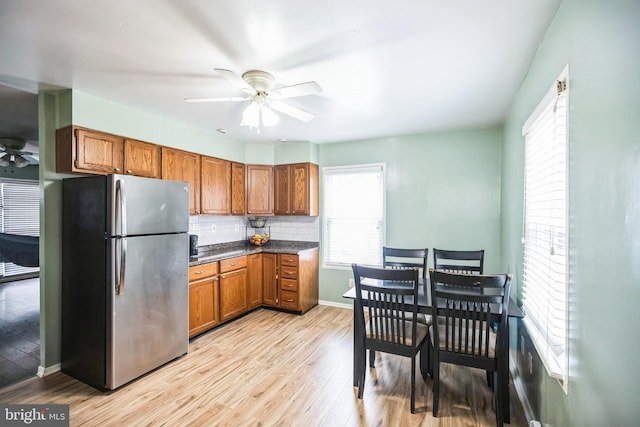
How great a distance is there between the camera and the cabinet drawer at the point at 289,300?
4.10m

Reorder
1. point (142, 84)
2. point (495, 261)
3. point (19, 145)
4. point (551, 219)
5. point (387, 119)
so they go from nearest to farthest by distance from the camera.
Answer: point (551, 219) → point (142, 84) → point (387, 119) → point (495, 261) → point (19, 145)

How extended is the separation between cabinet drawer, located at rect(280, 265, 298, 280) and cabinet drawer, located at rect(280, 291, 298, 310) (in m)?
0.23

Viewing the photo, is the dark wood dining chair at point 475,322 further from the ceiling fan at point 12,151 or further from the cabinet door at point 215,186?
the ceiling fan at point 12,151

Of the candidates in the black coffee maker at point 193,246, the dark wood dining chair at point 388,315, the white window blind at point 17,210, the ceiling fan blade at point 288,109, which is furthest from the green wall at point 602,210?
the white window blind at point 17,210

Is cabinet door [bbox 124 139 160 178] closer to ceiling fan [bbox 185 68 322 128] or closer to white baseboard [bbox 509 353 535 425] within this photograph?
ceiling fan [bbox 185 68 322 128]

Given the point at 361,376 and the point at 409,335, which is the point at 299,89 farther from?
the point at 361,376

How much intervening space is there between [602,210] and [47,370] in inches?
161

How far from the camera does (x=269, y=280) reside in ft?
13.9

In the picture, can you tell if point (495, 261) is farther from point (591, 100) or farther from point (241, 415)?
point (241, 415)

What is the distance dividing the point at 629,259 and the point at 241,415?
92.2 inches

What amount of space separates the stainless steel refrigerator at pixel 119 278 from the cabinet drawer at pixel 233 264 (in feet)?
2.45

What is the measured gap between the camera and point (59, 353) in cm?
272

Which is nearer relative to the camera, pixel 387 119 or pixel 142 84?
pixel 142 84

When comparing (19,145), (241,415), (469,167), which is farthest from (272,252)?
(19,145)
